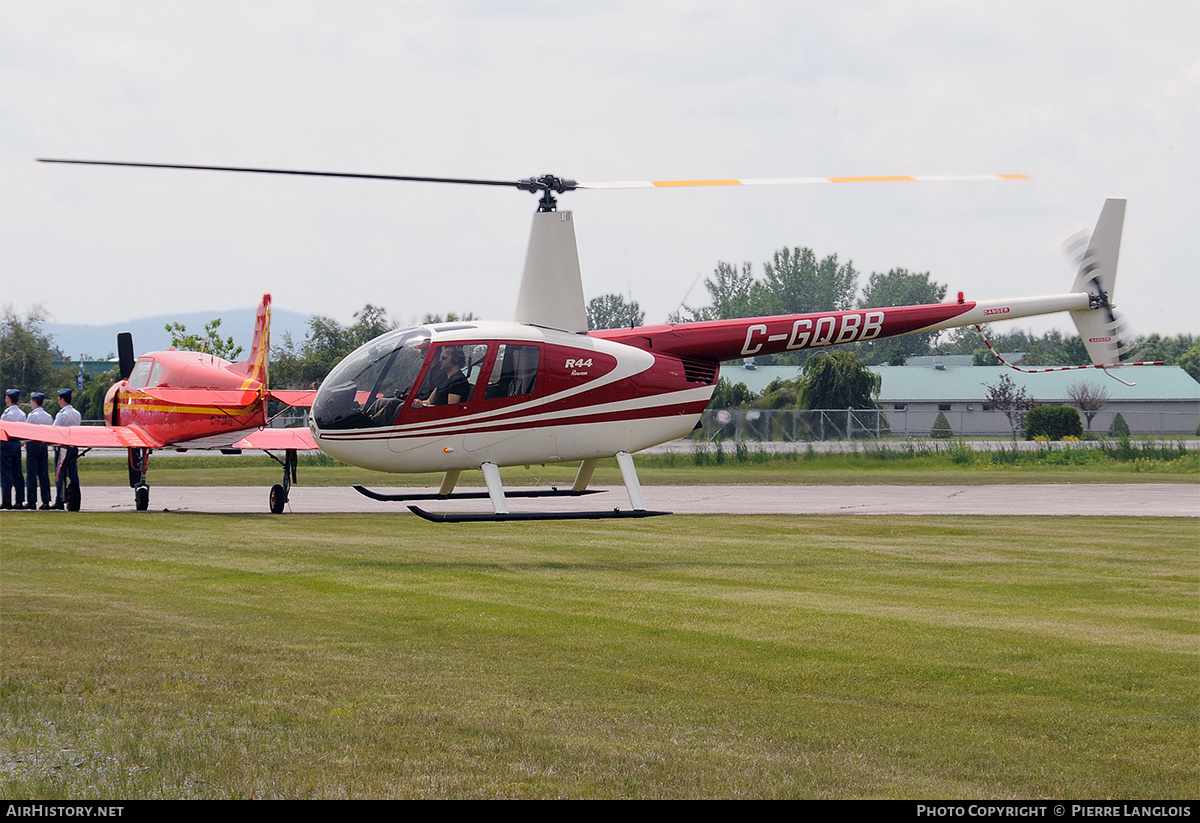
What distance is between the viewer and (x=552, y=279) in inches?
423

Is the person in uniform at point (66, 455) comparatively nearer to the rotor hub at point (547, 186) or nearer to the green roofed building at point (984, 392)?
the rotor hub at point (547, 186)

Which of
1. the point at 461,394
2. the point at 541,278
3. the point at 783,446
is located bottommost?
the point at 783,446

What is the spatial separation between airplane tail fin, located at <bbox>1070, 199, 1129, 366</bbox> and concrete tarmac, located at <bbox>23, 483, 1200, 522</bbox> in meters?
15.3

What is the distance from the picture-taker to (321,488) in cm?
3716

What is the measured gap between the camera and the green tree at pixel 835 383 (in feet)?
178

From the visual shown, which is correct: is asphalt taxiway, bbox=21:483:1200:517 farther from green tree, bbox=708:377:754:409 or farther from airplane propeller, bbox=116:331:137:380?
green tree, bbox=708:377:754:409

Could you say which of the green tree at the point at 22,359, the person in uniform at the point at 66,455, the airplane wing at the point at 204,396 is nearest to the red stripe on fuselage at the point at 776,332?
the airplane wing at the point at 204,396

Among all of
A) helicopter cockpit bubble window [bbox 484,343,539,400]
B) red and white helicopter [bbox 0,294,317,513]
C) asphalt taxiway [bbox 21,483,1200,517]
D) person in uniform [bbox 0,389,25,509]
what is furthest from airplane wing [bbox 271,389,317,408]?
helicopter cockpit bubble window [bbox 484,343,539,400]

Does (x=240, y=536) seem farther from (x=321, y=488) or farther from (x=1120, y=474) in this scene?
(x=1120, y=474)

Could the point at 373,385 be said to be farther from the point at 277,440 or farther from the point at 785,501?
the point at 785,501

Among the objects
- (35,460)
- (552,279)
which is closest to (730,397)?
(35,460)

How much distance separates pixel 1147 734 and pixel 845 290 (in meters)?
108

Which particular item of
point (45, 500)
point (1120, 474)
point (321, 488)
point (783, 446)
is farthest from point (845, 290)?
point (45, 500)
